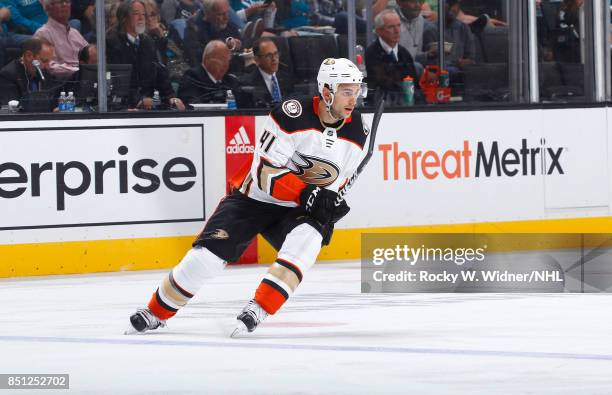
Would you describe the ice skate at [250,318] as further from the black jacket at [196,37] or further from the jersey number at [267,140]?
the black jacket at [196,37]

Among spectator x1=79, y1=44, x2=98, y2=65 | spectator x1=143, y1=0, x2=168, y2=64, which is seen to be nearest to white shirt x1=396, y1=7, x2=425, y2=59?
spectator x1=143, y1=0, x2=168, y2=64

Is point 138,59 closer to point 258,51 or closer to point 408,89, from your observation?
point 258,51

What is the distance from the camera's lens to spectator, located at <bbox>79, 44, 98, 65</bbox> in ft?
30.9

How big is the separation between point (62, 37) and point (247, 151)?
1.47 metres

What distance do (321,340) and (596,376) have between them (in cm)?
139

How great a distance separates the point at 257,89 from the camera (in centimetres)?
1015

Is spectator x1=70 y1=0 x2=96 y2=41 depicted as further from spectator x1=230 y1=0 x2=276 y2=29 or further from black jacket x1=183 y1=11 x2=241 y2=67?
spectator x1=230 y1=0 x2=276 y2=29

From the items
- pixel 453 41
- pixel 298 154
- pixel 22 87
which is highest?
pixel 453 41

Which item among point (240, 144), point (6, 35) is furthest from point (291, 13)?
point (6, 35)

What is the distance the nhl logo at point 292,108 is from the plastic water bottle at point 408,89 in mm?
3956

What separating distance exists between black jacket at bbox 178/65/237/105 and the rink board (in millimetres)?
167

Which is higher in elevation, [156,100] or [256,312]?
[156,100]

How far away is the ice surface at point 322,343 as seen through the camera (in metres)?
5.13

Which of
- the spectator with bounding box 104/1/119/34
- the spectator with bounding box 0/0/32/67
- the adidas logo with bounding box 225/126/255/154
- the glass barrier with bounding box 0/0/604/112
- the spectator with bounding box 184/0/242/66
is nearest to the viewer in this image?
the spectator with bounding box 0/0/32/67
